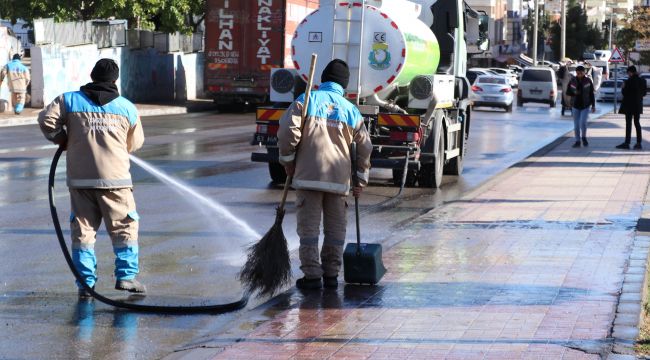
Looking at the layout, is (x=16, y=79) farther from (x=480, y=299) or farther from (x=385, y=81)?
(x=480, y=299)

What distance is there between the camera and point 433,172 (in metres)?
17.6

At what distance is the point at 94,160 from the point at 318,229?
1800 mm

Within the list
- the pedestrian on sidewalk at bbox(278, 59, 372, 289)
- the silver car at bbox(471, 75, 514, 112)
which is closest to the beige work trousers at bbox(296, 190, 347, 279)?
the pedestrian on sidewalk at bbox(278, 59, 372, 289)

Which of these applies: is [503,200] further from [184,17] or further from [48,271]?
[184,17]

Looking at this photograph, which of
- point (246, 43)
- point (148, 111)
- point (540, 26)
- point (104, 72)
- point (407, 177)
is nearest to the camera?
point (104, 72)

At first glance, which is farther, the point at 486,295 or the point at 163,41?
the point at 163,41

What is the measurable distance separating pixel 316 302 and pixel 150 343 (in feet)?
5.09

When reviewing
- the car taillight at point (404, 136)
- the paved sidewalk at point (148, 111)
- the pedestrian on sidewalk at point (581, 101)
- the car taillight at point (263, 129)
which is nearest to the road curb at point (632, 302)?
the car taillight at point (404, 136)

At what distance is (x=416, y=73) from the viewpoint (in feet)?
56.5

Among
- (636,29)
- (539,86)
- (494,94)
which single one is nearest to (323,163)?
(494,94)

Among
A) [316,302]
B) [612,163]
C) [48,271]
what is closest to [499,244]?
[316,302]

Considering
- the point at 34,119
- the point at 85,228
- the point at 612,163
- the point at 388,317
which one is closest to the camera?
the point at 388,317

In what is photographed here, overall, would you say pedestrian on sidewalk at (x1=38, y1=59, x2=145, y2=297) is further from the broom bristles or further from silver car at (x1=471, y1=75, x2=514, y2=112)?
silver car at (x1=471, y1=75, x2=514, y2=112)

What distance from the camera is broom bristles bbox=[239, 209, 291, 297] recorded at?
8852 millimetres
